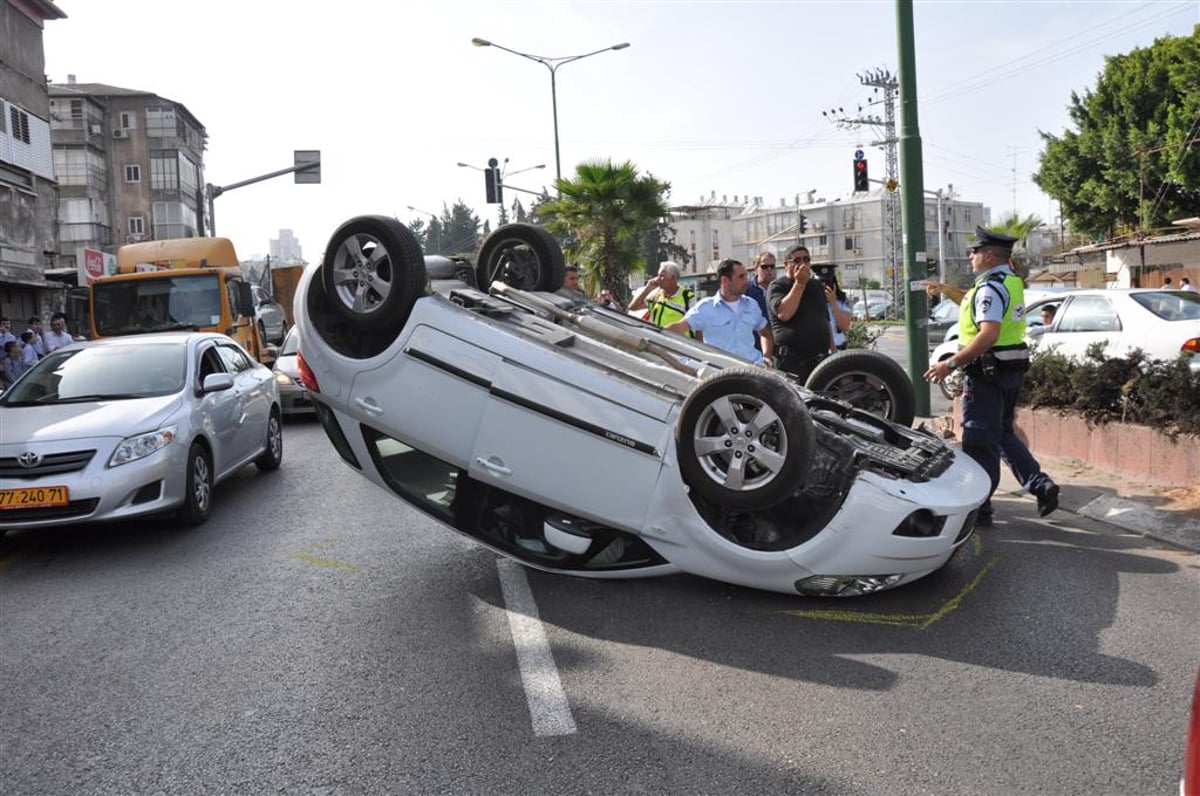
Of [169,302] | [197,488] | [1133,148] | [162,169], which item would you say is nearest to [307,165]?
[169,302]

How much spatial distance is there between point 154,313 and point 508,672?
1302 cm

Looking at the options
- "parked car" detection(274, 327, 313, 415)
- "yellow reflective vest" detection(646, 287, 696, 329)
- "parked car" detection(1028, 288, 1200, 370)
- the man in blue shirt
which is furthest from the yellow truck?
"parked car" detection(1028, 288, 1200, 370)

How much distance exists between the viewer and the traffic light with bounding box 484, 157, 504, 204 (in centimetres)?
2980

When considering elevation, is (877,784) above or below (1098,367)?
below

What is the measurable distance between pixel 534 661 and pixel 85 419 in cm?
431

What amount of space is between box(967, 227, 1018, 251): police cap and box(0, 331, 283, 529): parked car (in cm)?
567

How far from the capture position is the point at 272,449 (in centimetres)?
991

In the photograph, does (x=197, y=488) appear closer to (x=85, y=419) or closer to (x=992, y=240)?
(x=85, y=419)

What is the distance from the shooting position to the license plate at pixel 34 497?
20.9 ft

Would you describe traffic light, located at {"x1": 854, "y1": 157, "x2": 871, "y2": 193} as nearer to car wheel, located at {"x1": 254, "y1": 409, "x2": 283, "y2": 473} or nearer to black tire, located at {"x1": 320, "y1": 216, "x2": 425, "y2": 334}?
car wheel, located at {"x1": 254, "y1": 409, "x2": 283, "y2": 473}

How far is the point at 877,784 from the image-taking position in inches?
125

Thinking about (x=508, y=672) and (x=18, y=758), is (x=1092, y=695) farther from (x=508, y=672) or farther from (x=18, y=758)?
(x=18, y=758)

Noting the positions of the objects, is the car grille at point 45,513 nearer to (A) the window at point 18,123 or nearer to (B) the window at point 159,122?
(A) the window at point 18,123

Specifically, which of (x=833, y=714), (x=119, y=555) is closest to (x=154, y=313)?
(x=119, y=555)
